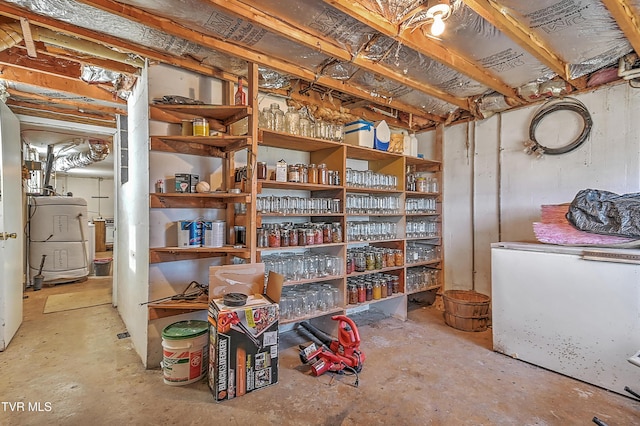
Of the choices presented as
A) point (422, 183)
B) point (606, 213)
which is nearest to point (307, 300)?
point (422, 183)

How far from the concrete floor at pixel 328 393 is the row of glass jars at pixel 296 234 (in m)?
0.98

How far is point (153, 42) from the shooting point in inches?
84.1

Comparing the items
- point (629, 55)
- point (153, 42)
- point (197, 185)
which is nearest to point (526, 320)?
point (629, 55)

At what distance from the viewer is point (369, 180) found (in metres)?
3.27

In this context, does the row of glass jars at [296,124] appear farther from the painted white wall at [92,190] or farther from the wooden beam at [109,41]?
the painted white wall at [92,190]

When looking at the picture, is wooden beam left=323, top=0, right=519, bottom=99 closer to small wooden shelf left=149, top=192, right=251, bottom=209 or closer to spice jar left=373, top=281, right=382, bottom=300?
small wooden shelf left=149, top=192, right=251, bottom=209

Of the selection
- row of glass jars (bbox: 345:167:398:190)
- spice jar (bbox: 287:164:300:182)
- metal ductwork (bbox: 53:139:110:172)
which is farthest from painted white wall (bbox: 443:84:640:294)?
metal ductwork (bbox: 53:139:110:172)

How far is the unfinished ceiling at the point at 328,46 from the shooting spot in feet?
5.92

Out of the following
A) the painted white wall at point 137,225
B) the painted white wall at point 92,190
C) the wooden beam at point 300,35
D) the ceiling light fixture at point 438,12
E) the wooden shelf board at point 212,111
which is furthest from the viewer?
the painted white wall at point 92,190

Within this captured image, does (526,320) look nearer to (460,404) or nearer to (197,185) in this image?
(460,404)

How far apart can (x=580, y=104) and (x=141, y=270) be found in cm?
423

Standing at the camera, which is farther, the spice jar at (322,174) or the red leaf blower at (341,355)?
the spice jar at (322,174)

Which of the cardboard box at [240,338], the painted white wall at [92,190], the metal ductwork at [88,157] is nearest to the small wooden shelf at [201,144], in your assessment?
the cardboard box at [240,338]

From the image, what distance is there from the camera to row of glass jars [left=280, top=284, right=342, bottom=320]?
2.67 metres
